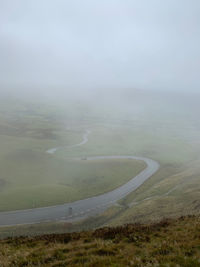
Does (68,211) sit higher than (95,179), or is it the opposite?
(68,211)

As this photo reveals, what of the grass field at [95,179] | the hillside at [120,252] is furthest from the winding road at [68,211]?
the hillside at [120,252]

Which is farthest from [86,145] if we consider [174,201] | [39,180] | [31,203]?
[174,201]

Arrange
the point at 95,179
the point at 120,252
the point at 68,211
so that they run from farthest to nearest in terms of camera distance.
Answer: the point at 95,179 < the point at 68,211 < the point at 120,252

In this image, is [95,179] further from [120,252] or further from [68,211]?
[120,252]

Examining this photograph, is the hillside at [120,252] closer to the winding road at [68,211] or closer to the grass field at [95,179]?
the grass field at [95,179]

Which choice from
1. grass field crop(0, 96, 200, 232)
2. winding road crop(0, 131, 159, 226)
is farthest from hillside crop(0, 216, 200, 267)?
winding road crop(0, 131, 159, 226)

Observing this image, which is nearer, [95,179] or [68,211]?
[68,211]

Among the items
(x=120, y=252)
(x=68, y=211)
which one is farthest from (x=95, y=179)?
(x=120, y=252)

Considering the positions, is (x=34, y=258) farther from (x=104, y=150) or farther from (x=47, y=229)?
(x=104, y=150)

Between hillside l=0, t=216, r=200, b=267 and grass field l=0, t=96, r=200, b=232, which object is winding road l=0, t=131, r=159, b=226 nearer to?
grass field l=0, t=96, r=200, b=232

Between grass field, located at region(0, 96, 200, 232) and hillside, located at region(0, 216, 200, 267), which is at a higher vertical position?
hillside, located at region(0, 216, 200, 267)

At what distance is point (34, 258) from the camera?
40.8ft

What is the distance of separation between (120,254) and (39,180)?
344 ft

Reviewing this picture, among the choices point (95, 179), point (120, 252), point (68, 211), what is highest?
point (120, 252)
